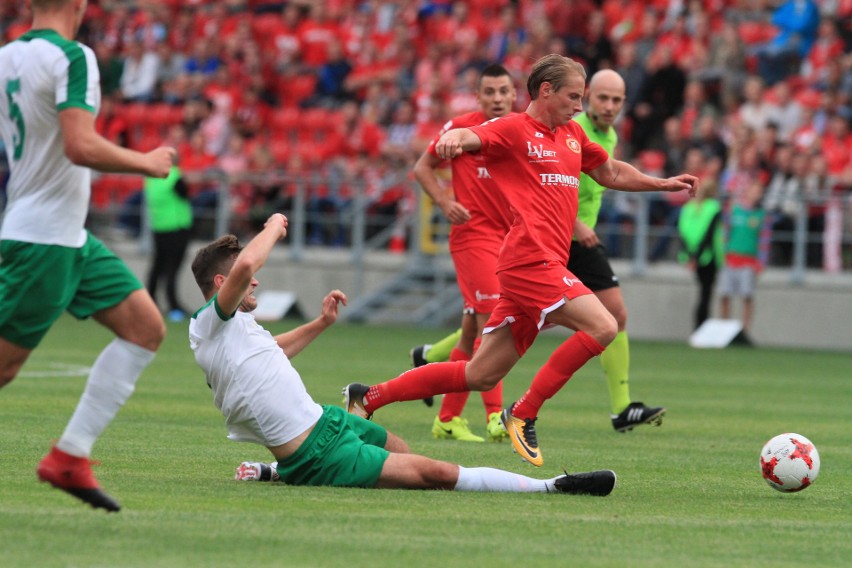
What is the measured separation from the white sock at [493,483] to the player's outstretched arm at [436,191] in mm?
3009

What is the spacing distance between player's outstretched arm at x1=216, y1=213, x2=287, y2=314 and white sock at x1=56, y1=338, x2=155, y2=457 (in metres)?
0.56

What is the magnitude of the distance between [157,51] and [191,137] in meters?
3.84

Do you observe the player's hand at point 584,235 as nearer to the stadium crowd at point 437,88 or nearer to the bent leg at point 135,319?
the bent leg at point 135,319

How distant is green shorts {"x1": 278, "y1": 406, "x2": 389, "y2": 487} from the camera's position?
766 centimetres

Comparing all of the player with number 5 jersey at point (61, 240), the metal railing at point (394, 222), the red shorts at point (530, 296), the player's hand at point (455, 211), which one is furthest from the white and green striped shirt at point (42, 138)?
the metal railing at point (394, 222)

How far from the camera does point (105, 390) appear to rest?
262 inches

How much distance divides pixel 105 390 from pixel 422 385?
3.06 meters

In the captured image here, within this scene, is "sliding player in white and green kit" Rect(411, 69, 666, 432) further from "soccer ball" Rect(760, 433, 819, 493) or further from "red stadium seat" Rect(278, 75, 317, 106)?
"red stadium seat" Rect(278, 75, 317, 106)

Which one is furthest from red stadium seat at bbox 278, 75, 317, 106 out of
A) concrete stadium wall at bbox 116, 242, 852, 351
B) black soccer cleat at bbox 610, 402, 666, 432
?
black soccer cleat at bbox 610, 402, 666, 432

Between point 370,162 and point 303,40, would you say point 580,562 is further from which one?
point 303,40

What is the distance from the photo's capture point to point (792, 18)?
24219 mm

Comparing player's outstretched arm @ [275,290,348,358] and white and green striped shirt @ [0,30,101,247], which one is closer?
white and green striped shirt @ [0,30,101,247]

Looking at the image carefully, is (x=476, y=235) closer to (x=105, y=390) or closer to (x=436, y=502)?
(x=436, y=502)

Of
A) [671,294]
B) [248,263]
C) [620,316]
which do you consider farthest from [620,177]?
[671,294]
